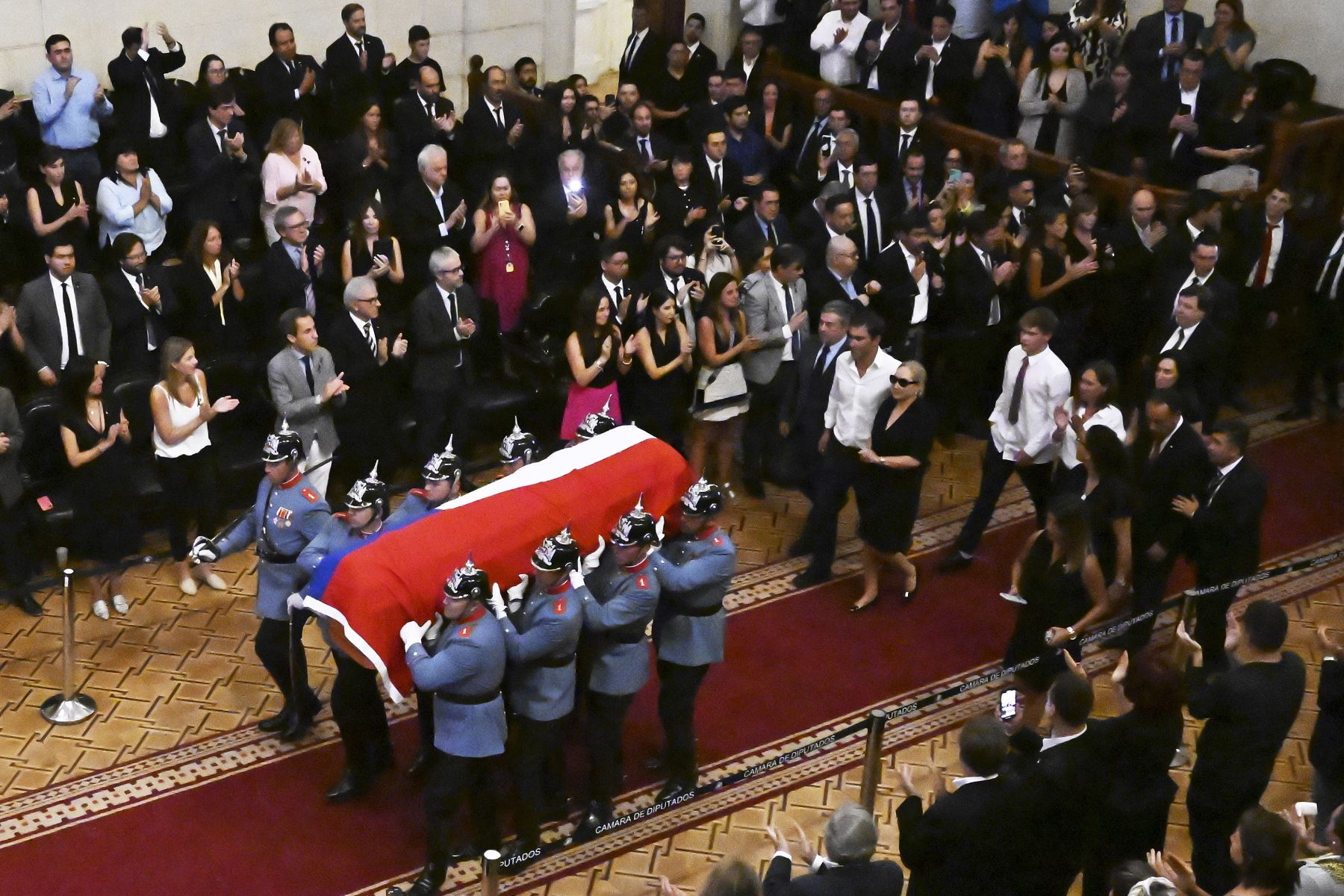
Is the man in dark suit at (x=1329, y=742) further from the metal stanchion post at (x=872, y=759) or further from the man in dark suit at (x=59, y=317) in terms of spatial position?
the man in dark suit at (x=59, y=317)

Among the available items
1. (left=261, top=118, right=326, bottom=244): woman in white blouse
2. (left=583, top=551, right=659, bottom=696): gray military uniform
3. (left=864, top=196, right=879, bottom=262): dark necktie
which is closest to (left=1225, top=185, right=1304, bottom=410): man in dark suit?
(left=864, top=196, right=879, bottom=262): dark necktie

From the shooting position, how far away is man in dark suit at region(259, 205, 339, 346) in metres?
8.77

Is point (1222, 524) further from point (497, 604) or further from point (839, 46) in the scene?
point (839, 46)

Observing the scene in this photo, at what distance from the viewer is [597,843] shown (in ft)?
21.9

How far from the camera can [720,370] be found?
895 cm

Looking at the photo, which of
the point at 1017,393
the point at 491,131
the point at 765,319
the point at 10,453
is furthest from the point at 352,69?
the point at 1017,393

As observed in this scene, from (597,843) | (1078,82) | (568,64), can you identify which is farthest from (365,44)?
(597,843)

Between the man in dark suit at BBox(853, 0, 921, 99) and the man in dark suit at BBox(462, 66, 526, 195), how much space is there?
307 cm

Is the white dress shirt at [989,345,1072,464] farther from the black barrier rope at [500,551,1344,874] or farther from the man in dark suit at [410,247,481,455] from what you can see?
the man in dark suit at [410,247,481,455]

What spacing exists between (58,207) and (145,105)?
1.40m

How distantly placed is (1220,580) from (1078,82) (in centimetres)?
545

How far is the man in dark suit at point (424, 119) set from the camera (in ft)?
35.7

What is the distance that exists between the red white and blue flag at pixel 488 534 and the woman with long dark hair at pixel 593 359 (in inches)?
45.6

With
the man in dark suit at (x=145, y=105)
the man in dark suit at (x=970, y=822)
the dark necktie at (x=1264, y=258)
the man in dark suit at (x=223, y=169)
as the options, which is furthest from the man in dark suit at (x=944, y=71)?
the man in dark suit at (x=970, y=822)
